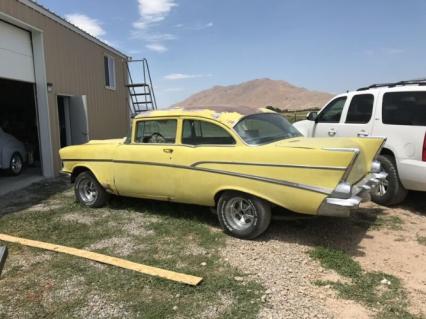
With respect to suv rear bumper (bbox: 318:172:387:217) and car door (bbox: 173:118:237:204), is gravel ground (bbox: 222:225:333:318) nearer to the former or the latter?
suv rear bumper (bbox: 318:172:387:217)

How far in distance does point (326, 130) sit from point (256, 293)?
4.74 meters

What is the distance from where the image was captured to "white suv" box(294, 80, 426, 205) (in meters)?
6.02

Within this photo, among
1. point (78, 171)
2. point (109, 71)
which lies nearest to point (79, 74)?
point (109, 71)

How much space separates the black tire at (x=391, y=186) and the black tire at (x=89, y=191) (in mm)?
4562

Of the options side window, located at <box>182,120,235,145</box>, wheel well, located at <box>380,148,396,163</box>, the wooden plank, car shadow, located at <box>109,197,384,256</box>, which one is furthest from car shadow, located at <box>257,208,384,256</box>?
the wooden plank

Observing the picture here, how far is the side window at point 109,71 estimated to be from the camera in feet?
49.3

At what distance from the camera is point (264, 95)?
382ft

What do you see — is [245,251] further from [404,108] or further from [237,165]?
[404,108]

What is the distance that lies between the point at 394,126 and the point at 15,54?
8332 mm

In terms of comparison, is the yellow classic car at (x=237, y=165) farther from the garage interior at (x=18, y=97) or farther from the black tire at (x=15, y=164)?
the black tire at (x=15, y=164)

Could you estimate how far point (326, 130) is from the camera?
7.78m

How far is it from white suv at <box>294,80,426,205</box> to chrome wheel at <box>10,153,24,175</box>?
323 inches

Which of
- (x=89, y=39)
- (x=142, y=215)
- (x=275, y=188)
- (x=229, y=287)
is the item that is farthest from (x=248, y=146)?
(x=89, y=39)

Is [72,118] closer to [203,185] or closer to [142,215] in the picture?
[142,215]
